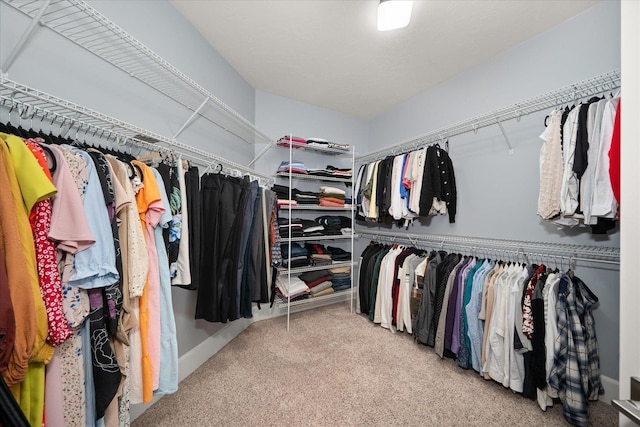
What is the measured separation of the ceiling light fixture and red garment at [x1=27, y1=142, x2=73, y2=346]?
1693mm

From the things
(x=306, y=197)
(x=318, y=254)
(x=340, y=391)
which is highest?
(x=306, y=197)

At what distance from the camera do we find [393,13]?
138cm

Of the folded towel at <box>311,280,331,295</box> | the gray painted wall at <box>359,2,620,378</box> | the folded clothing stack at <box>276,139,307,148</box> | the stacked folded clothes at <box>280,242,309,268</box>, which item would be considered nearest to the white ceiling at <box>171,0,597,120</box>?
the gray painted wall at <box>359,2,620,378</box>

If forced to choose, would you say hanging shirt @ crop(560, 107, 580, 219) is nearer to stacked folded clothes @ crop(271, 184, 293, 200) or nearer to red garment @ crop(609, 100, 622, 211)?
red garment @ crop(609, 100, 622, 211)

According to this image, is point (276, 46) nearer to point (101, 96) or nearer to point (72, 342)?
point (101, 96)

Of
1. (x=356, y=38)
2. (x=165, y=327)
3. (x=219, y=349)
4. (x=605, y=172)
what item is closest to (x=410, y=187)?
(x=605, y=172)

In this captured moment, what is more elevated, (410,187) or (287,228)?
(410,187)

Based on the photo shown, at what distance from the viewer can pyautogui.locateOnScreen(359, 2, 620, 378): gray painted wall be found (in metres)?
1.53

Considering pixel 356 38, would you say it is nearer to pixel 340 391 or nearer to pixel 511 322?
pixel 511 322

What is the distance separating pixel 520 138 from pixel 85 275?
271cm

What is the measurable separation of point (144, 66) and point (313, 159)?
1.96 m

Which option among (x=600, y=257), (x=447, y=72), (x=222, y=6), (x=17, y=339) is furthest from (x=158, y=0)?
(x=600, y=257)

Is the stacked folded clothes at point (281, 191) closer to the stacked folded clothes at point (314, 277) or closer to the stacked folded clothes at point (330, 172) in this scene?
the stacked folded clothes at point (330, 172)

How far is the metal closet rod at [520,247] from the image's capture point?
4.90 feet
